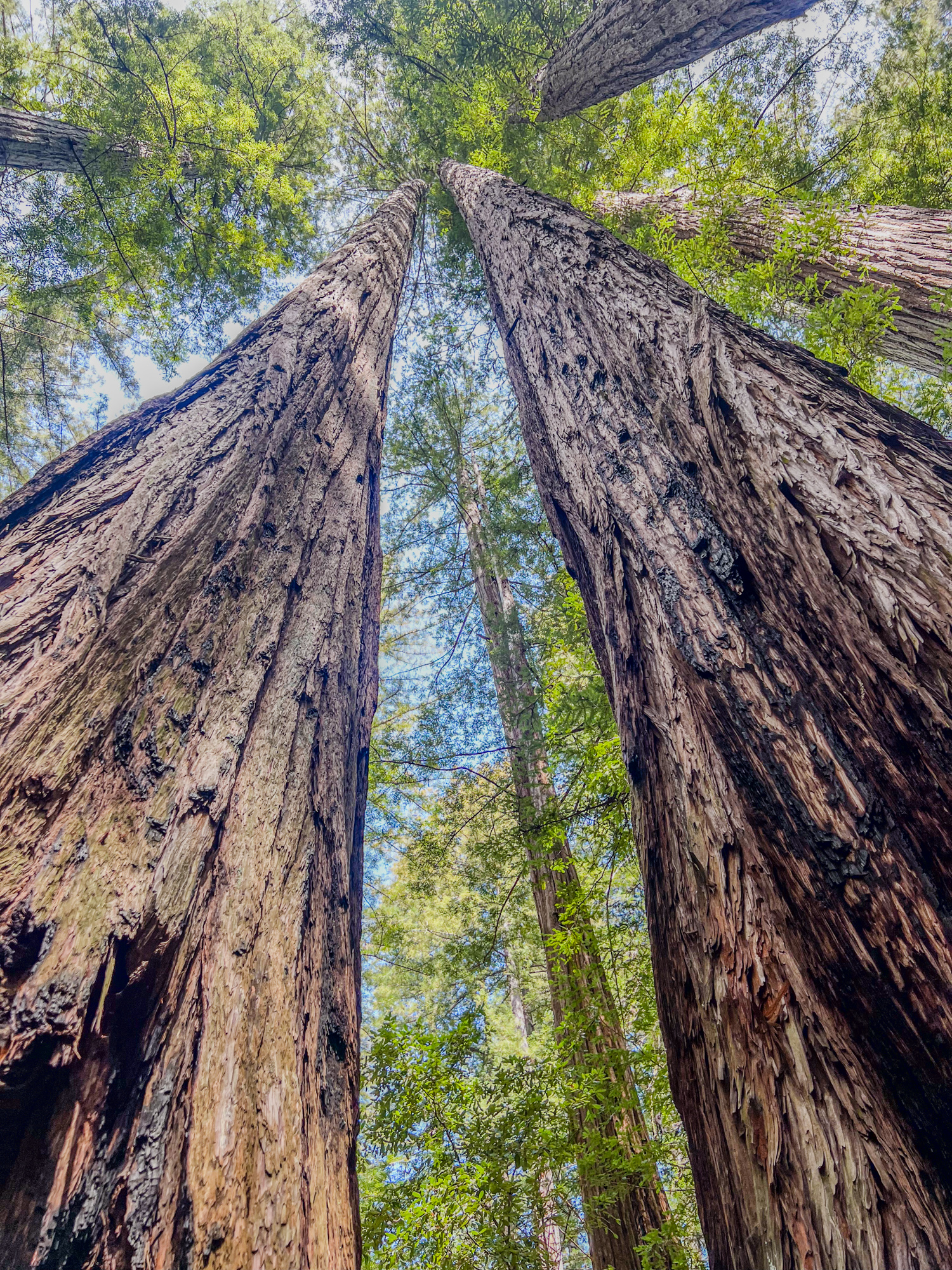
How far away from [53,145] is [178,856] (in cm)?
760

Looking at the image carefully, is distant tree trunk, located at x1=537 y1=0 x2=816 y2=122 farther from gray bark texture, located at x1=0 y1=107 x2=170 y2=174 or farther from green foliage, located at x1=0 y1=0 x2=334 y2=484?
gray bark texture, located at x1=0 y1=107 x2=170 y2=174

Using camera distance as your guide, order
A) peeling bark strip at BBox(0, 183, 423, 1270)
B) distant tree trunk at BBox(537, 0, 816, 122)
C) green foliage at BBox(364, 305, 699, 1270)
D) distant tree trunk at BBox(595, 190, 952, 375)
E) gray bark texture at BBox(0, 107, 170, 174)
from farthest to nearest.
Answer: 1. gray bark texture at BBox(0, 107, 170, 174)
2. distant tree trunk at BBox(537, 0, 816, 122)
3. distant tree trunk at BBox(595, 190, 952, 375)
4. green foliage at BBox(364, 305, 699, 1270)
5. peeling bark strip at BBox(0, 183, 423, 1270)

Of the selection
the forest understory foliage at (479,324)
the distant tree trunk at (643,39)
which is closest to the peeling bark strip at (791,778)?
the forest understory foliage at (479,324)

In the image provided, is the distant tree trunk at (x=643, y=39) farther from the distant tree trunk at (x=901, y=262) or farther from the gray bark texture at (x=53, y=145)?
the gray bark texture at (x=53, y=145)

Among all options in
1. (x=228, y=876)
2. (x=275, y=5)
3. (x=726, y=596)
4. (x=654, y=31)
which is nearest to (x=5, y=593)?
(x=228, y=876)

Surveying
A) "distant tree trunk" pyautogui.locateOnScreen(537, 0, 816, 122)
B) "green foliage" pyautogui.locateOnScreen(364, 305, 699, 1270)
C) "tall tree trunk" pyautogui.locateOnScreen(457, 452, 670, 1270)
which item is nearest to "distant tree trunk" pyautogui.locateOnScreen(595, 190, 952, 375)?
"distant tree trunk" pyautogui.locateOnScreen(537, 0, 816, 122)

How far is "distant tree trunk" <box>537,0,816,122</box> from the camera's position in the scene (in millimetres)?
4238

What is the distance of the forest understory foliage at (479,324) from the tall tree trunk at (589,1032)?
0.09 feet

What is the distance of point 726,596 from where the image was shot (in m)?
1.27

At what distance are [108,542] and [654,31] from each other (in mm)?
6014

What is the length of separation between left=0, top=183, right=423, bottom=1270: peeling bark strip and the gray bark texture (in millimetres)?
5776

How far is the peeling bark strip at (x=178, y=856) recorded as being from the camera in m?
0.68

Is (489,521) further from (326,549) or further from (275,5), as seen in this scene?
(275,5)

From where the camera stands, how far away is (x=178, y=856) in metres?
0.93
